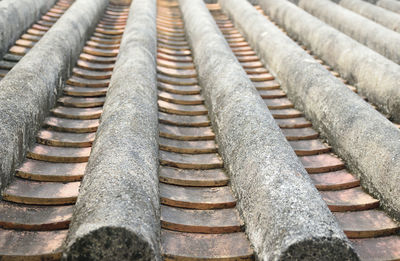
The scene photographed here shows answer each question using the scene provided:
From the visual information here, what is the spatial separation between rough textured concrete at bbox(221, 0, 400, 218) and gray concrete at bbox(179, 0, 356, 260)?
0.64 metres

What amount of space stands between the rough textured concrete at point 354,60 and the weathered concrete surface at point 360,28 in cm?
86

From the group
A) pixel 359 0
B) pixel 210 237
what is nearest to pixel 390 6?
pixel 359 0

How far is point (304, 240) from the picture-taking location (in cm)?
178

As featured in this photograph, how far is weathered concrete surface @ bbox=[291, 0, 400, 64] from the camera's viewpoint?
577 cm

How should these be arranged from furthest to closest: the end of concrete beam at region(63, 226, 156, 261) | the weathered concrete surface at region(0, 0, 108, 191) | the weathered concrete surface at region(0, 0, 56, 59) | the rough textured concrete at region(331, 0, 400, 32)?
1. the rough textured concrete at region(331, 0, 400, 32)
2. the weathered concrete surface at region(0, 0, 56, 59)
3. the weathered concrete surface at region(0, 0, 108, 191)
4. the end of concrete beam at region(63, 226, 156, 261)

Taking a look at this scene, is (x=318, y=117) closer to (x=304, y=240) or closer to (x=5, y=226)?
(x=304, y=240)

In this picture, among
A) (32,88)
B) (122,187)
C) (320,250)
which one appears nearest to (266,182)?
(320,250)

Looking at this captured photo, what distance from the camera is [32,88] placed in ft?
9.66

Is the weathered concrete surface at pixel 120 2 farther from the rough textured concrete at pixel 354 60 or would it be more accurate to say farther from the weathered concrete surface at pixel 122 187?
the weathered concrete surface at pixel 122 187

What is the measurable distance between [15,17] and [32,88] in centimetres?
240

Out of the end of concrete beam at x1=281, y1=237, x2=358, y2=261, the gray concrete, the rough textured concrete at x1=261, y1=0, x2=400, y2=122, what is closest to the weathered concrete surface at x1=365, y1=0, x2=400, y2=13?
the rough textured concrete at x1=261, y1=0, x2=400, y2=122

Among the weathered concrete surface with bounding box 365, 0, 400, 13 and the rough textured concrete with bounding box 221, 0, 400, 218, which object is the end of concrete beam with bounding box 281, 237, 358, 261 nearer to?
the rough textured concrete with bounding box 221, 0, 400, 218

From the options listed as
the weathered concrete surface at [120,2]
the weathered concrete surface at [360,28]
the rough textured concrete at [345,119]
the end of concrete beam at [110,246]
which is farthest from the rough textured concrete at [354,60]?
the end of concrete beam at [110,246]

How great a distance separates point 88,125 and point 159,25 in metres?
3.30
